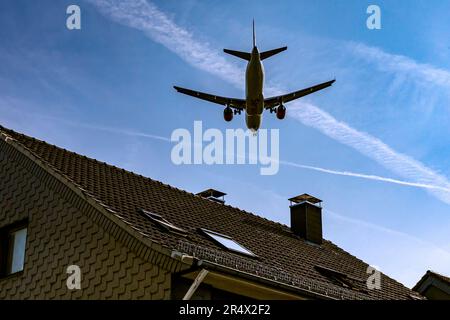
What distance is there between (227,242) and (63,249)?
448 centimetres

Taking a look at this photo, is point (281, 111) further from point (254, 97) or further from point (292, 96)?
point (254, 97)

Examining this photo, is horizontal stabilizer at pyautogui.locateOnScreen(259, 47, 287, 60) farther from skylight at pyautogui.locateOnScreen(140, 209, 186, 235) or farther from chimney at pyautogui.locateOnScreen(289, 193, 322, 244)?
skylight at pyautogui.locateOnScreen(140, 209, 186, 235)

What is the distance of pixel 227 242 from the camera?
21359 mm

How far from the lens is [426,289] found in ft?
117

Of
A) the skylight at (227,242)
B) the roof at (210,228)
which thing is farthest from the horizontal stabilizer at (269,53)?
the skylight at (227,242)

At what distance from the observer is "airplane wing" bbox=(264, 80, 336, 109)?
134 ft

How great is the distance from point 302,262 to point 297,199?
6.27 m


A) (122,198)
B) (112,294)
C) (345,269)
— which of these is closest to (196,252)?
(112,294)

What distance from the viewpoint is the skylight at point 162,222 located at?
1981 centimetres

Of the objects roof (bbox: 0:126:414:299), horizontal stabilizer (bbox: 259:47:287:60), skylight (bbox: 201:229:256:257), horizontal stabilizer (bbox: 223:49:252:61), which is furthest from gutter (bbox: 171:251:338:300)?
horizontal stabilizer (bbox: 223:49:252:61)

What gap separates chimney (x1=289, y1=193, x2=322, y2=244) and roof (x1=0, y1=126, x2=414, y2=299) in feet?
1.96
